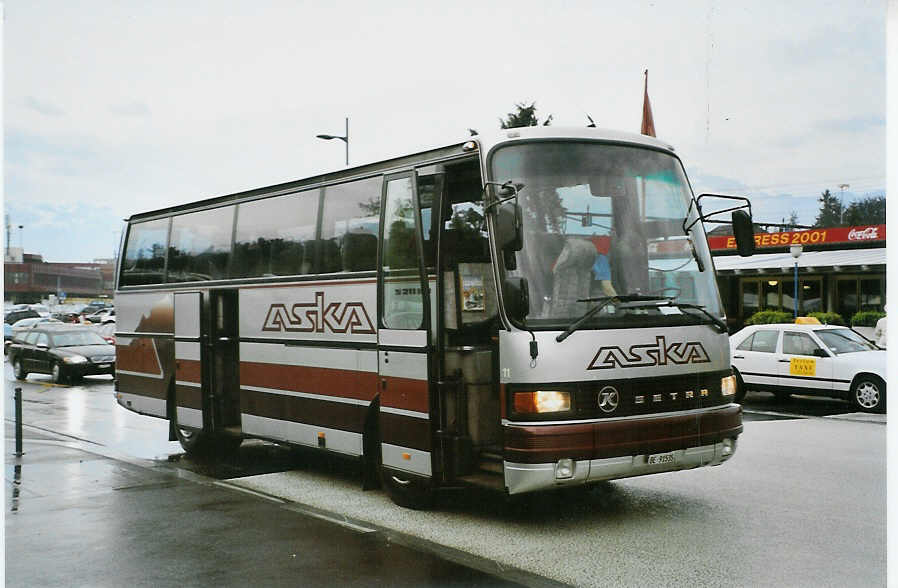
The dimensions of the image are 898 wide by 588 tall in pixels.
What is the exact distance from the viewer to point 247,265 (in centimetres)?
1088

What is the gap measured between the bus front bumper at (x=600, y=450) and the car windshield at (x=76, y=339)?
21331 millimetres

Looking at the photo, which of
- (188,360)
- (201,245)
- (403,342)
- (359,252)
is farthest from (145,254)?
(403,342)

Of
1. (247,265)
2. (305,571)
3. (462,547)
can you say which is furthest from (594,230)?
(247,265)

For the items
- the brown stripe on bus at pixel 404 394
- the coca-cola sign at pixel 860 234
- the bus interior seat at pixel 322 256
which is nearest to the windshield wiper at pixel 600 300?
the brown stripe on bus at pixel 404 394

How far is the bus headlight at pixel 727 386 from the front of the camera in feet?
26.3

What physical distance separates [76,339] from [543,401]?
21732 mm

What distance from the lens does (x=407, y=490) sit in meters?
8.65

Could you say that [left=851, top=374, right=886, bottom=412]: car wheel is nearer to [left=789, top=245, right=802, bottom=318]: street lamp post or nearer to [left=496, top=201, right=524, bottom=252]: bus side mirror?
[left=789, top=245, right=802, bottom=318]: street lamp post

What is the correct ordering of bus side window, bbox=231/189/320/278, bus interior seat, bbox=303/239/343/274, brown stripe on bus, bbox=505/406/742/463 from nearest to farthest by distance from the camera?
brown stripe on bus, bbox=505/406/742/463, bus interior seat, bbox=303/239/343/274, bus side window, bbox=231/189/320/278

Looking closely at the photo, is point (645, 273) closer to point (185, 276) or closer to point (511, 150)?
point (511, 150)

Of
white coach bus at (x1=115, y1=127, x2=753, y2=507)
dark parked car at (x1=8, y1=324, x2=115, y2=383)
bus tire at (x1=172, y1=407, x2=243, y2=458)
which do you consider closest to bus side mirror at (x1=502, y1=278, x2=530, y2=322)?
white coach bus at (x1=115, y1=127, x2=753, y2=507)

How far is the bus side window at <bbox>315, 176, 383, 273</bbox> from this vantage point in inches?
354

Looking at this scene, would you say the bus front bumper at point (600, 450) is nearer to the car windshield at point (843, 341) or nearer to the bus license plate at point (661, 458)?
the bus license plate at point (661, 458)

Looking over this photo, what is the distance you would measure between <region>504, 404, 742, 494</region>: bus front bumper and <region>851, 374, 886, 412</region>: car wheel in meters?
9.19
